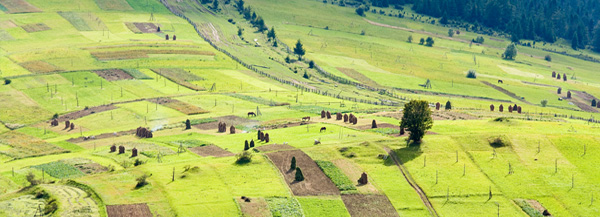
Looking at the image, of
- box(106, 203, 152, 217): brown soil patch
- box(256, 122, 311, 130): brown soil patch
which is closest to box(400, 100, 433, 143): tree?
box(256, 122, 311, 130): brown soil patch

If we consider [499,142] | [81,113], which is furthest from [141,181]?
[81,113]

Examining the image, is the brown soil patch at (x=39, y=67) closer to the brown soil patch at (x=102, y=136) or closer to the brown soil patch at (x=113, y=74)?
the brown soil patch at (x=113, y=74)

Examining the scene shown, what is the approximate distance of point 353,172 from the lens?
3984 inches

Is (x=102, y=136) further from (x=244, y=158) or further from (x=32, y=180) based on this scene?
(x=244, y=158)

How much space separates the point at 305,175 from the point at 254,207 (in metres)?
15.4

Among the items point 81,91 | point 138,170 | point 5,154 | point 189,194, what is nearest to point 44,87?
point 81,91

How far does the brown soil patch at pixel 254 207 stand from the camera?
8381 centimetres

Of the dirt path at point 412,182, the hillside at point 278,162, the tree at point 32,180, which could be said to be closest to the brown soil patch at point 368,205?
the hillside at point 278,162

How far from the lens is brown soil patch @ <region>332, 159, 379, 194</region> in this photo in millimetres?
95062

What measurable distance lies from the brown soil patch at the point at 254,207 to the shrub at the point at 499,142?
45.4 meters

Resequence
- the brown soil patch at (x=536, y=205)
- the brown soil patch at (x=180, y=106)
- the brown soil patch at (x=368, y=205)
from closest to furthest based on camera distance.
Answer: the brown soil patch at (x=368, y=205) → the brown soil patch at (x=536, y=205) → the brown soil patch at (x=180, y=106)

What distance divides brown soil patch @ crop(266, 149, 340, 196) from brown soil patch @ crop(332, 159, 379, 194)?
3.57 m

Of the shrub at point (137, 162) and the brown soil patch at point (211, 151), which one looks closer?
the shrub at point (137, 162)

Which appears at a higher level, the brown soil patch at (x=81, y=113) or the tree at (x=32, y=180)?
the tree at (x=32, y=180)
